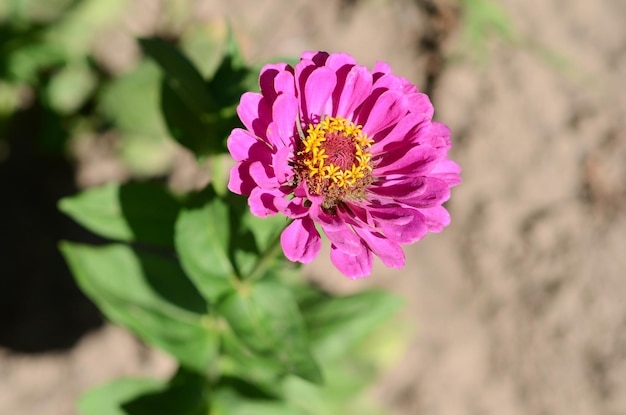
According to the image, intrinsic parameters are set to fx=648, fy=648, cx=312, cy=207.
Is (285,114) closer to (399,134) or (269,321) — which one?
(399,134)

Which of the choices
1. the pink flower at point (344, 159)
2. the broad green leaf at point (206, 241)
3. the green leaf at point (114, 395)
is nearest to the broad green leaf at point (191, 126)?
the broad green leaf at point (206, 241)

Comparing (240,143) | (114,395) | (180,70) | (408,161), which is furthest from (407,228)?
(114,395)

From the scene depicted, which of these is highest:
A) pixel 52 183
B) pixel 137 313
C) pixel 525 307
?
pixel 525 307

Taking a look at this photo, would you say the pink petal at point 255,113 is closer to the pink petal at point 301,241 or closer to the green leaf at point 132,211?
the pink petal at point 301,241

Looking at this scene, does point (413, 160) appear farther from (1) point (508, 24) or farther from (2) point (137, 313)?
(1) point (508, 24)

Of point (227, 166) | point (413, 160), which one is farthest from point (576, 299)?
point (413, 160)

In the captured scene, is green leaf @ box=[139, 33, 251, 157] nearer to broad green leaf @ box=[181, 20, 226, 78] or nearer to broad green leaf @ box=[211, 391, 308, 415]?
broad green leaf @ box=[211, 391, 308, 415]

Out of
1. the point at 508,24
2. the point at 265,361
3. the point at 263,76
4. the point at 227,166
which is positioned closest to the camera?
the point at 263,76
